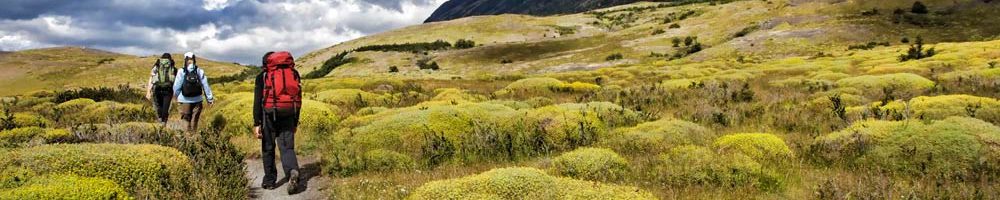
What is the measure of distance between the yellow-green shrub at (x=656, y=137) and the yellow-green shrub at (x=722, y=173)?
1.84 m

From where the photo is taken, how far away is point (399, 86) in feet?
119

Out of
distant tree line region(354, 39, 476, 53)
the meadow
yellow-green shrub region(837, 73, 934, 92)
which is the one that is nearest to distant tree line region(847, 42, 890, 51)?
the meadow

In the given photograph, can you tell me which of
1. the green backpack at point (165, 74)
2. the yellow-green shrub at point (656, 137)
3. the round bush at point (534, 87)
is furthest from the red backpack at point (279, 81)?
the round bush at point (534, 87)

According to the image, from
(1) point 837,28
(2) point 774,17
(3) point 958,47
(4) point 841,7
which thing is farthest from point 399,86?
(4) point 841,7

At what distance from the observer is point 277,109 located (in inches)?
361

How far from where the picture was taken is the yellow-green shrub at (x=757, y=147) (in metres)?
9.74

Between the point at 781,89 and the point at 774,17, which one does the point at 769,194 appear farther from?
the point at 774,17

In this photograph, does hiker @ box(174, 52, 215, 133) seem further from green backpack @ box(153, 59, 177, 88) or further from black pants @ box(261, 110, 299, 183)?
black pants @ box(261, 110, 299, 183)

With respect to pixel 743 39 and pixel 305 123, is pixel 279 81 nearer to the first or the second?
pixel 305 123

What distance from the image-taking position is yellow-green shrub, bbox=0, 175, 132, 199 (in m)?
6.11

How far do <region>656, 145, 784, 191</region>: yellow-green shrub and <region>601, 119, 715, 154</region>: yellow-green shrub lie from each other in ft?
6.04

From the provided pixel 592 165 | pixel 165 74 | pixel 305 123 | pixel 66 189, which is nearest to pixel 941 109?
pixel 592 165

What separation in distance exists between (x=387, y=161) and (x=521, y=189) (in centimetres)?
411

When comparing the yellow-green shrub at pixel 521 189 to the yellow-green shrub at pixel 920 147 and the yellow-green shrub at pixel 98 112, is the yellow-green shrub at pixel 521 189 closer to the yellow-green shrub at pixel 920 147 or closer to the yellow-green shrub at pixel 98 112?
the yellow-green shrub at pixel 920 147
